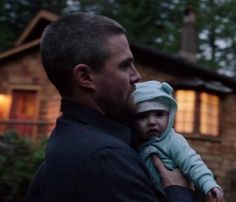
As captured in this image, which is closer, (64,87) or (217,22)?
(64,87)

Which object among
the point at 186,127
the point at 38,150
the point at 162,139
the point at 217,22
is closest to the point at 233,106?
the point at 186,127

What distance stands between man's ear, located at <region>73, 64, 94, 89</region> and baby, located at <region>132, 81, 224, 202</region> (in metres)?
0.39

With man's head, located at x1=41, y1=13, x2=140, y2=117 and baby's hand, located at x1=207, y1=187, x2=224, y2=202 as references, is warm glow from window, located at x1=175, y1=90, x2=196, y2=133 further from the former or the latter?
man's head, located at x1=41, y1=13, x2=140, y2=117

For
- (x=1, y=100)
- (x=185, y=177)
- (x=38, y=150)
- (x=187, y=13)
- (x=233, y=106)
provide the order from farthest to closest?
1. (x=187, y=13)
2. (x=233, y=106)
3. (x=1, y=100)
4. (x=38, y=150)
5. (x=185, y=177)

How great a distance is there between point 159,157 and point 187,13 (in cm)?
1880

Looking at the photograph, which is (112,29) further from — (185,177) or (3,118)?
(3,118)

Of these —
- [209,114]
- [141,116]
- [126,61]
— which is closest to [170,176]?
[141,116]

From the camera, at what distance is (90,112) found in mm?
2084

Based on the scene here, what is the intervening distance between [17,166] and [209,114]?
9558 mm

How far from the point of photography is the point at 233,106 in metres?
18.8

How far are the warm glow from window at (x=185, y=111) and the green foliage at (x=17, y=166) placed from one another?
8.19 m

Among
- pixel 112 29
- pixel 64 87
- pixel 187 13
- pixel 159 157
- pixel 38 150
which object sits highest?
pixel 187 13

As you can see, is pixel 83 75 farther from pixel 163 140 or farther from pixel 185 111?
pixel 185 111

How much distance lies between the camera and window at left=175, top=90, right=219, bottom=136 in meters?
17.9
